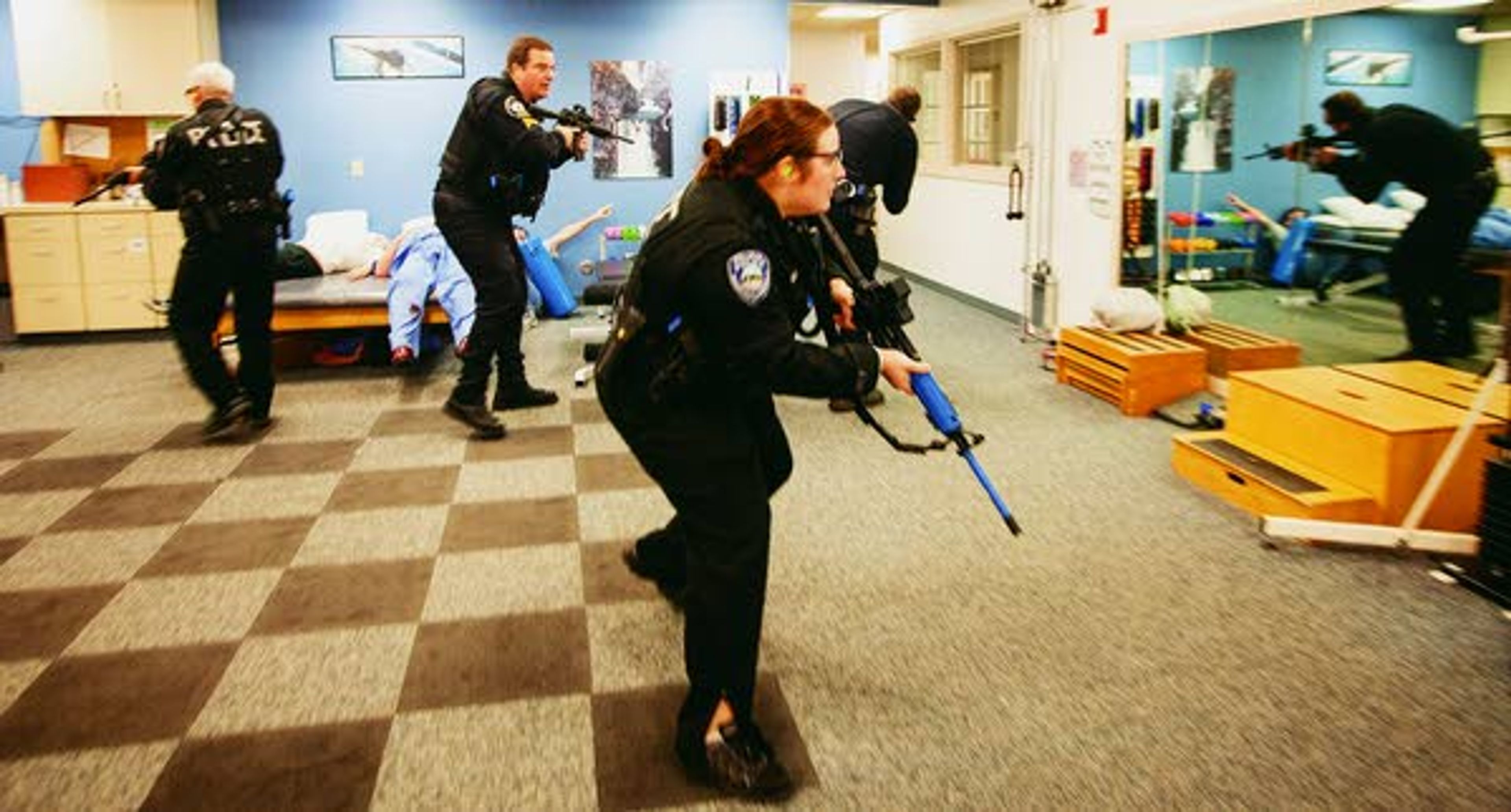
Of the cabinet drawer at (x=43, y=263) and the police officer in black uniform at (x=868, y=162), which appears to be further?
the cabinet drawer at (x=43, y=263)

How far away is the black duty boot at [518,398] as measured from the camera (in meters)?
5.20

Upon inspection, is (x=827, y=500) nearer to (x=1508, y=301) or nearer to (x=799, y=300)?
(x=799, y=300)

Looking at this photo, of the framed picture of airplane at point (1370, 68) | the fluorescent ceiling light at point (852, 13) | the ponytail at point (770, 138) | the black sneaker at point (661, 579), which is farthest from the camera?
the fluorescent ceiling light at point (852, 13)

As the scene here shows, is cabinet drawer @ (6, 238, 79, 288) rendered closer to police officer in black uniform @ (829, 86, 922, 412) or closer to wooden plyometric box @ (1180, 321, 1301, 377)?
police officer in black uniform @ (829, 86, 922, 412)

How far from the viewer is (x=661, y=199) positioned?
324 inches

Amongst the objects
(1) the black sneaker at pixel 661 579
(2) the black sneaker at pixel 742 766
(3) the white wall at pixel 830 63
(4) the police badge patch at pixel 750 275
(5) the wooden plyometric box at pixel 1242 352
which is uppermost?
(3) the white wall at pixel 830 63

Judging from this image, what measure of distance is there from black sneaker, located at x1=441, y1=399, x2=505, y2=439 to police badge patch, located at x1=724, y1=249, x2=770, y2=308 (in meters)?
2.99

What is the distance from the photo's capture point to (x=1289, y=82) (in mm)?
5191

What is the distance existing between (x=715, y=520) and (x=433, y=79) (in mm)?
6532

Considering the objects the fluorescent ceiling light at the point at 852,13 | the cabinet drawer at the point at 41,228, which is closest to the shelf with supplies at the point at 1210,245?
the fluorescent ceiling light at the point at 852,13

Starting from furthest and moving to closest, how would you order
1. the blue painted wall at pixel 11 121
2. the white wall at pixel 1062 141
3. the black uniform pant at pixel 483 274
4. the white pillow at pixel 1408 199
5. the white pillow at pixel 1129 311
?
the blue painted wall at pixel 11 121, the white wall at pixel 1062 141, the white pillow at pixel 1129 311, the white pillow at pixel 1408 199, the black uniform pant at pixel 483 274

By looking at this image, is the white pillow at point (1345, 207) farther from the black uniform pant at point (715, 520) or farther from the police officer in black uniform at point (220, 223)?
the police officer in black uniform at point (220, 223)

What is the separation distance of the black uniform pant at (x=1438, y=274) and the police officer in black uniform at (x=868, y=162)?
2379 millimetres

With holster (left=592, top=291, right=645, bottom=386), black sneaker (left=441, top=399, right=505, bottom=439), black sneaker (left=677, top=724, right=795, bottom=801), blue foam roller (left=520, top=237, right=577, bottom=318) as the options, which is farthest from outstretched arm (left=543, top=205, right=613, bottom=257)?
black sneaker (left=677, top=724, right=795, bottom=801)
